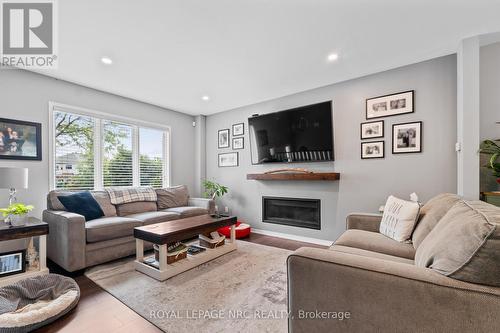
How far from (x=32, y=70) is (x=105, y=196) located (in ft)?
6.39

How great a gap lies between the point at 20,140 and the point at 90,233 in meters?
1.67

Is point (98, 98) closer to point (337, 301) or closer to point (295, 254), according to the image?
point (295, 254)

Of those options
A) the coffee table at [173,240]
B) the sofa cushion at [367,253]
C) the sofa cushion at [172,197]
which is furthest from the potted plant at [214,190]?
the sofa cushion at [367,253]

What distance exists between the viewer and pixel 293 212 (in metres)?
3.88

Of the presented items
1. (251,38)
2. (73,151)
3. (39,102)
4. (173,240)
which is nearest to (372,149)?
(251,38)

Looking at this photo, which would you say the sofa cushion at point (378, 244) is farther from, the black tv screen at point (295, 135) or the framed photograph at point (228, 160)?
the framed photograph at point (228, 160)

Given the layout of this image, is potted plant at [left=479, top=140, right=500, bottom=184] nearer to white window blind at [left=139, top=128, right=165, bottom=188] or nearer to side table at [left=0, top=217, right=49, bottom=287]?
side table at [left=0, top=217, right=49, bottom=287]

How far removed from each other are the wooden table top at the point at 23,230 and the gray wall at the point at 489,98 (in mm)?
4690

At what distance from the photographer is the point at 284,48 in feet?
8.20

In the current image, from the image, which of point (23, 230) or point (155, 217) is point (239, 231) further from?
point (23, 230)

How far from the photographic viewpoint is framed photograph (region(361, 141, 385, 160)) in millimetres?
3037

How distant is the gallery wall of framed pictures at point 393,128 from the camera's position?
2.83 meters

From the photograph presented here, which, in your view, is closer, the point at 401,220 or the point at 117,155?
the point at 401,220

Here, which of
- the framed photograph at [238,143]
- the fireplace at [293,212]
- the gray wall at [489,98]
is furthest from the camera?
the framed photograph at [238,143]
